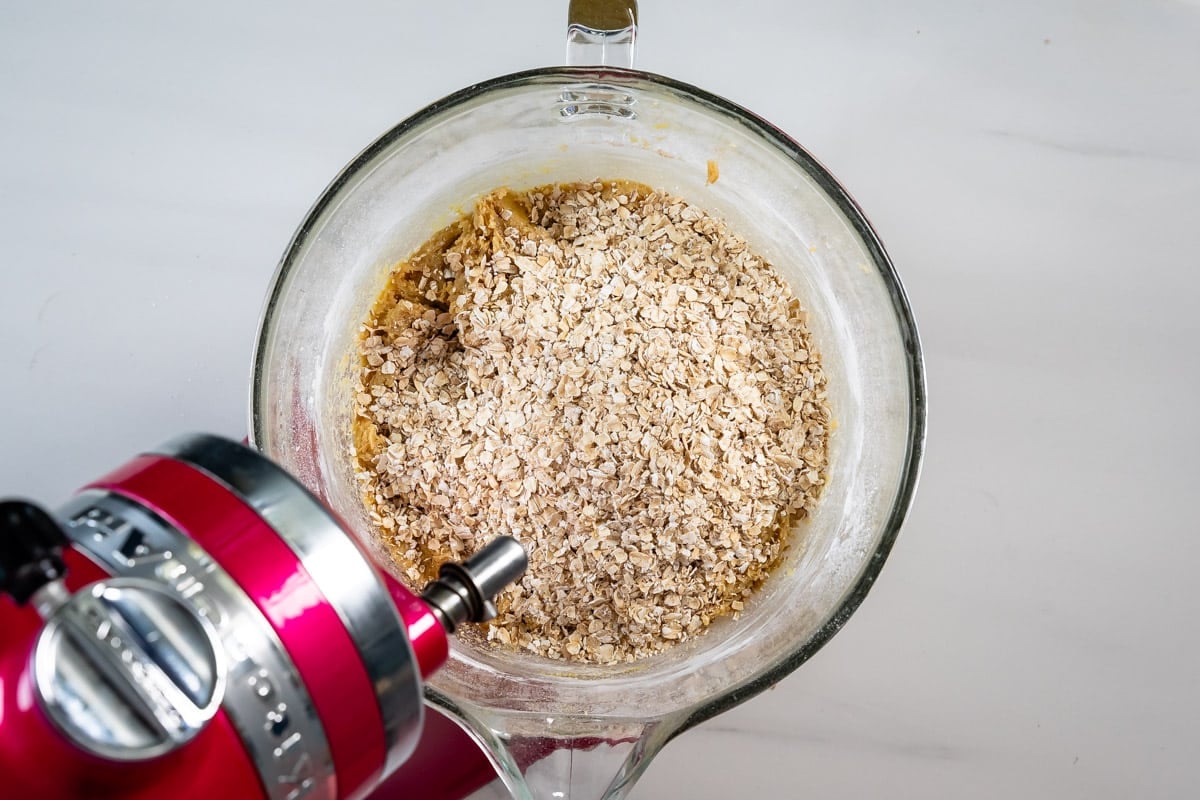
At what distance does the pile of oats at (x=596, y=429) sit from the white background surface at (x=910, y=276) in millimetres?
232

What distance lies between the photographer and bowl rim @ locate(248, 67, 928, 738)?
66cm

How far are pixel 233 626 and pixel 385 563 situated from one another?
1.01ft

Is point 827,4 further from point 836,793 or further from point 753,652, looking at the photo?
point 836,793

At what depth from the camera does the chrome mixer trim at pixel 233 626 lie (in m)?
0.42

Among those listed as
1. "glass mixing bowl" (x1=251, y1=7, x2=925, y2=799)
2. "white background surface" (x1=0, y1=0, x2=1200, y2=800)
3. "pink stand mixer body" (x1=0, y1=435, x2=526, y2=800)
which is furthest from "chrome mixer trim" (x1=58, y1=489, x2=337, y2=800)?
"white background surface" (x1=0, y1=0, x2=1200, y2=800)

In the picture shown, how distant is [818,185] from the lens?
70 cm

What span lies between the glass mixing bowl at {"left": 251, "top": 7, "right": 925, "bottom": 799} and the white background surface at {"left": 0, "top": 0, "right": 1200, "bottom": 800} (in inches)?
7.3

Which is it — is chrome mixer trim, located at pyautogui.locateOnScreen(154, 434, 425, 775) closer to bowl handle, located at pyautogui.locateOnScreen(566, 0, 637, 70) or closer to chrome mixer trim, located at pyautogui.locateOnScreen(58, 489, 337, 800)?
chrome mixer trim, located at pyautogui.locateOnScreen(58, 489, 337, 800)

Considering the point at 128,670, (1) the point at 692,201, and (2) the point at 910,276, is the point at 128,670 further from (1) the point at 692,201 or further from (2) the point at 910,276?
(2) the point at 910,276

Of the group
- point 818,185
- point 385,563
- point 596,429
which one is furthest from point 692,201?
point 385,563

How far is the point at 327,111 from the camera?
912 mm

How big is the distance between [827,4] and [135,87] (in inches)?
28.6

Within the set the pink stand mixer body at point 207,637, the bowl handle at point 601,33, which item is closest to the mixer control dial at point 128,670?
the pink stand mixer body at point 207,637

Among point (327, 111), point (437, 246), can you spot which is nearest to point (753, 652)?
point (437, 246)
